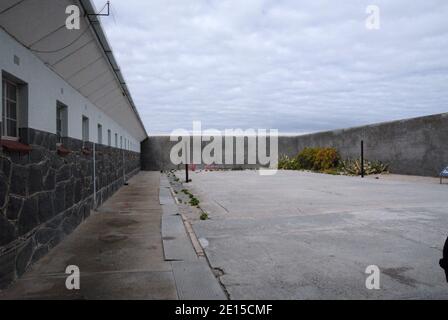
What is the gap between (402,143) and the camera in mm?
23438

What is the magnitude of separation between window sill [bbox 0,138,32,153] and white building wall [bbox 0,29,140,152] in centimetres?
49

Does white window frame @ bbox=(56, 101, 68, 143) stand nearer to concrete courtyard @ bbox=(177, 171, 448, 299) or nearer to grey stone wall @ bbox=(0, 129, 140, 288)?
grey stone wall @ bbox=(0, 129, 140, 288)

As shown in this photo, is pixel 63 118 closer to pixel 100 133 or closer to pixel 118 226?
pixel 118 226

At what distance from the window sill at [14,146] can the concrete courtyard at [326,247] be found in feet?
8.44

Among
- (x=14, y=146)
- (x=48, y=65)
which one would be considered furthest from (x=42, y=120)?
(x=14, y=146)

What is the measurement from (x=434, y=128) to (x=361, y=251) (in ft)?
55.5

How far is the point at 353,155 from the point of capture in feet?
93.8

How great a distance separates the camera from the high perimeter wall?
67.6 ft

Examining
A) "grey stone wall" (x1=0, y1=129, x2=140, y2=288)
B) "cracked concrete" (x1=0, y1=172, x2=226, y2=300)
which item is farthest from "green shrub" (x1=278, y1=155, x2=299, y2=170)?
"grey stone wall" (x1=0, y1=129, x2=140, y2=288)

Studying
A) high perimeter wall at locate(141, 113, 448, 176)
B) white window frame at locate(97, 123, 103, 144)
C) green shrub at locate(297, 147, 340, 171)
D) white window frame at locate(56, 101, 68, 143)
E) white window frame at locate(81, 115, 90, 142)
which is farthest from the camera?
green shrub at locate(297, 147, 340, 171)

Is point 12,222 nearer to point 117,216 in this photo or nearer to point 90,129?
point 117,216

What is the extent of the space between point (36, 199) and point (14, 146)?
42.8 inches

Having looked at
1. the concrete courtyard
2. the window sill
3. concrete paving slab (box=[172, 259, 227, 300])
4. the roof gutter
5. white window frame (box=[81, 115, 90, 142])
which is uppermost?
the roof gutter

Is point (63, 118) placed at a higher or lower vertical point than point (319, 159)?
higher
